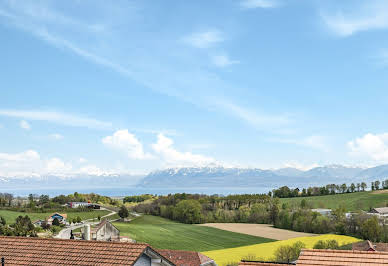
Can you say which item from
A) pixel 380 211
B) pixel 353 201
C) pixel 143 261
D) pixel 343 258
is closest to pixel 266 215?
pixel 380 211

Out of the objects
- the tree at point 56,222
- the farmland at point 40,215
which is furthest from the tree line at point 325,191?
the tree at point 56,222

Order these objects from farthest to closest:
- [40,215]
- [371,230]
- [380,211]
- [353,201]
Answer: [353,201], [380,211], [40,215], [371,230]

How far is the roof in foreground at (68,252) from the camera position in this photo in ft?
47.4

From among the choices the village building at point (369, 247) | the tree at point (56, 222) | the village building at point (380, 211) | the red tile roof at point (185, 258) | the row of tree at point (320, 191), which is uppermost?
the row of tree at point (320, 191)

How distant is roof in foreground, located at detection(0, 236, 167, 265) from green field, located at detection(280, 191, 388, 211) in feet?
423

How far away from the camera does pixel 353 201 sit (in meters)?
148

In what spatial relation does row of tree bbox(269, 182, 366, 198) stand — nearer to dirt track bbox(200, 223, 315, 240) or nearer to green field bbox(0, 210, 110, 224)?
dirt track bbox(200, 223, 315, 240)

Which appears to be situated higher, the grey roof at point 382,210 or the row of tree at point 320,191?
the row of tree at point 320,191

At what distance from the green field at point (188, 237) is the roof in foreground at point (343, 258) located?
64969mm

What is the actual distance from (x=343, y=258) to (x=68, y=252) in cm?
938

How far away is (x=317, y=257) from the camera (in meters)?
16.5

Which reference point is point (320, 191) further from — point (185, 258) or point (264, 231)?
point (185, 258)

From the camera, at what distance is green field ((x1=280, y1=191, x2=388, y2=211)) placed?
13800cm

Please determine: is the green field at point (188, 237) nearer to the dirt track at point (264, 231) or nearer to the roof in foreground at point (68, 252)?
the dirt track at point (264, 231)
